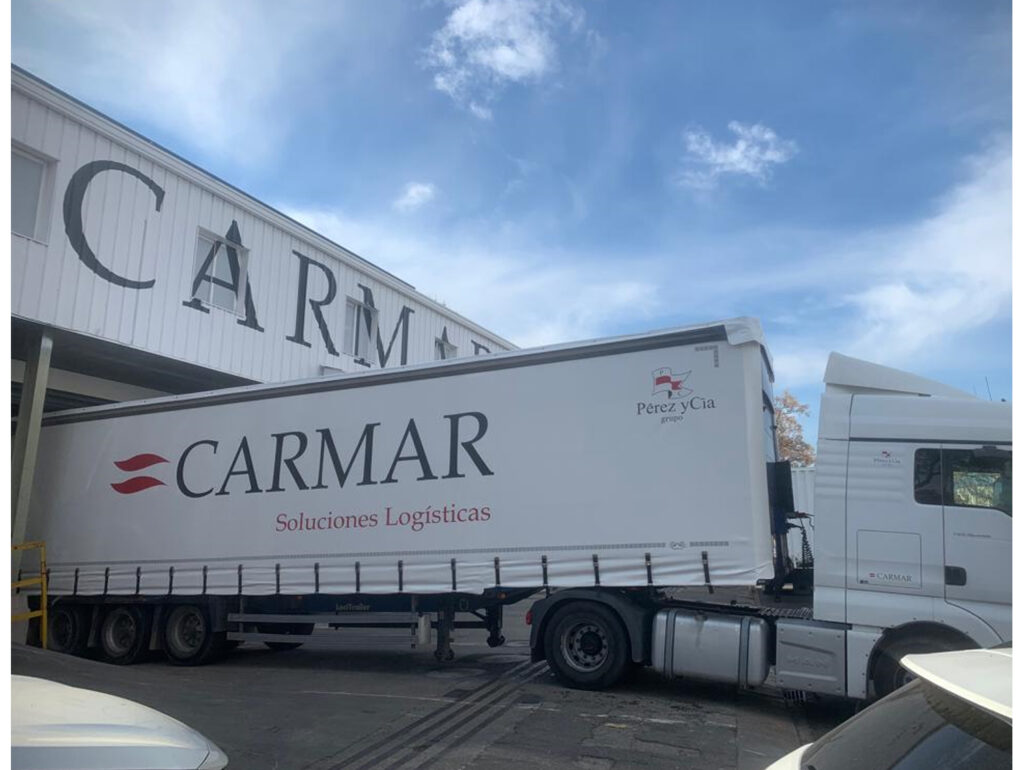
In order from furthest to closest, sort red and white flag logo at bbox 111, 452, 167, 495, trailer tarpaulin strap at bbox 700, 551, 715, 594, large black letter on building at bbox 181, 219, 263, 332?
1. large black letter on building at bbox 181, 219, 263, 332
2. red and white flag logo at bbox 111, 452, 167, 495
3. trailer tarpaulin strap at bbox 700, 551, 715, 594

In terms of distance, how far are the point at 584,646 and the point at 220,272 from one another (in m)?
10.3

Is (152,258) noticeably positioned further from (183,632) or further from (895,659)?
(895,659)

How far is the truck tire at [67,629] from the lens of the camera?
37.8 ft

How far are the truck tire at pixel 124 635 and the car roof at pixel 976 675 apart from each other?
1100 centimetres

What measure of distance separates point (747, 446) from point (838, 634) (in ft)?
6.23

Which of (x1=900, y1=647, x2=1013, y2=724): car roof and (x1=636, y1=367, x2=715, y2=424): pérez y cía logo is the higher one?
(x1=636, y1=367, x2=715, y2=424): pérez y cía logo

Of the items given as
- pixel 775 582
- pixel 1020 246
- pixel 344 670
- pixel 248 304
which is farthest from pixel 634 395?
pixel 248 304

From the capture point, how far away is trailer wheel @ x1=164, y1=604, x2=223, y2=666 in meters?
10.6

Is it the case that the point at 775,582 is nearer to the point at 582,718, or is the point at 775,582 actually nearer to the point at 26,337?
the point at 582,718

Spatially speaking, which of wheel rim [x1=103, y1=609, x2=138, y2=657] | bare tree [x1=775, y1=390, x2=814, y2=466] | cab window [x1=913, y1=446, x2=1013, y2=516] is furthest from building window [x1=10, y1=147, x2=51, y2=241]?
bare tree [x1=775, y1=390, x2=814, y2=466]

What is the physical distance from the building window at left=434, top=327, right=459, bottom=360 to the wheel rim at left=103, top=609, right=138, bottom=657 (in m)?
10.8

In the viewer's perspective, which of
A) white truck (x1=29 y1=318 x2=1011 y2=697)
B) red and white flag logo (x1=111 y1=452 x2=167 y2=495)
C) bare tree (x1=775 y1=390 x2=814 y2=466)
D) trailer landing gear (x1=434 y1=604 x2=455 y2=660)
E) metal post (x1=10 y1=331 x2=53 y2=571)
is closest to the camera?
white truck (x1=29 y1=318 x2=1011 y2=697)

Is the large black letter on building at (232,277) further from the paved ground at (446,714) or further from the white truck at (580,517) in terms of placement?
the paved ground at (446,714)

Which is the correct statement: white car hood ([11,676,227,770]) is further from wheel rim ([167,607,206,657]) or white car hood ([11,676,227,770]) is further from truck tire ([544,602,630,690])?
wheel rim ([167,607,206,657])
